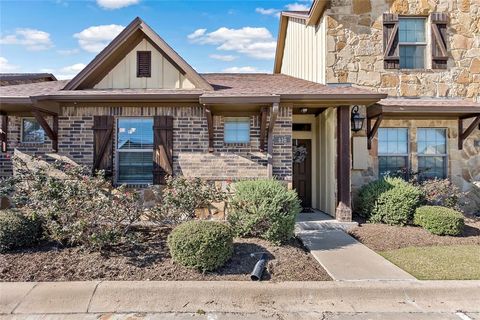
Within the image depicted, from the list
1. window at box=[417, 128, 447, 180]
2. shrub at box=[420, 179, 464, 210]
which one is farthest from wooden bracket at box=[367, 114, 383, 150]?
shrub at box=[420, 179, 464, 210]

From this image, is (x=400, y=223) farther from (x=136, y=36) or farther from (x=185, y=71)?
(x=136, y=36)

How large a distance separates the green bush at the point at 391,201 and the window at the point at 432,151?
61.0 inches

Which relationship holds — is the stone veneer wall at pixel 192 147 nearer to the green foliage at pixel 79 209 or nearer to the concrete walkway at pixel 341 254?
the concrete walkway at pixel 341 254

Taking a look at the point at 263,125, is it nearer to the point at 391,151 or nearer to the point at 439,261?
the point at 391,151

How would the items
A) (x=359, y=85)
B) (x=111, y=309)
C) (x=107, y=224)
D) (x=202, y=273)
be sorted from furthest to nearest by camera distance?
1. (x=359, y=85)
2. (x=107, y=224)
3. (x=202, y=273)
4. (x=111, y=309)

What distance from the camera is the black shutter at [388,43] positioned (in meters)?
8.58

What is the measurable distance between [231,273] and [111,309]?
160 centimetres

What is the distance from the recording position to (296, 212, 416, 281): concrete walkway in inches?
177

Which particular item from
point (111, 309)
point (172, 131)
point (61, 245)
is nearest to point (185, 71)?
point (172, 131)

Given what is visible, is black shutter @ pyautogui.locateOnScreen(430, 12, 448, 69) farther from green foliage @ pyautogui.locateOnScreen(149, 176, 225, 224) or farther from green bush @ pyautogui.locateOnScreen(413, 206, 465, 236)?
green foliage @ pyautogui.locateOnScreen(149, 176, 225, 224)

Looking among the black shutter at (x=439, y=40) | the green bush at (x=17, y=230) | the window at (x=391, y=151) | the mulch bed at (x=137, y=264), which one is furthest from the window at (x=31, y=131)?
the black shutter at (x=439, y=40)

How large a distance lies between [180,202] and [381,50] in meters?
6.86

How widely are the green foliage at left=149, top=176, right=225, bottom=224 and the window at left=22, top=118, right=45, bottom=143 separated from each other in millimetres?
4205

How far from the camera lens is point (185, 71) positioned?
7.78 m
